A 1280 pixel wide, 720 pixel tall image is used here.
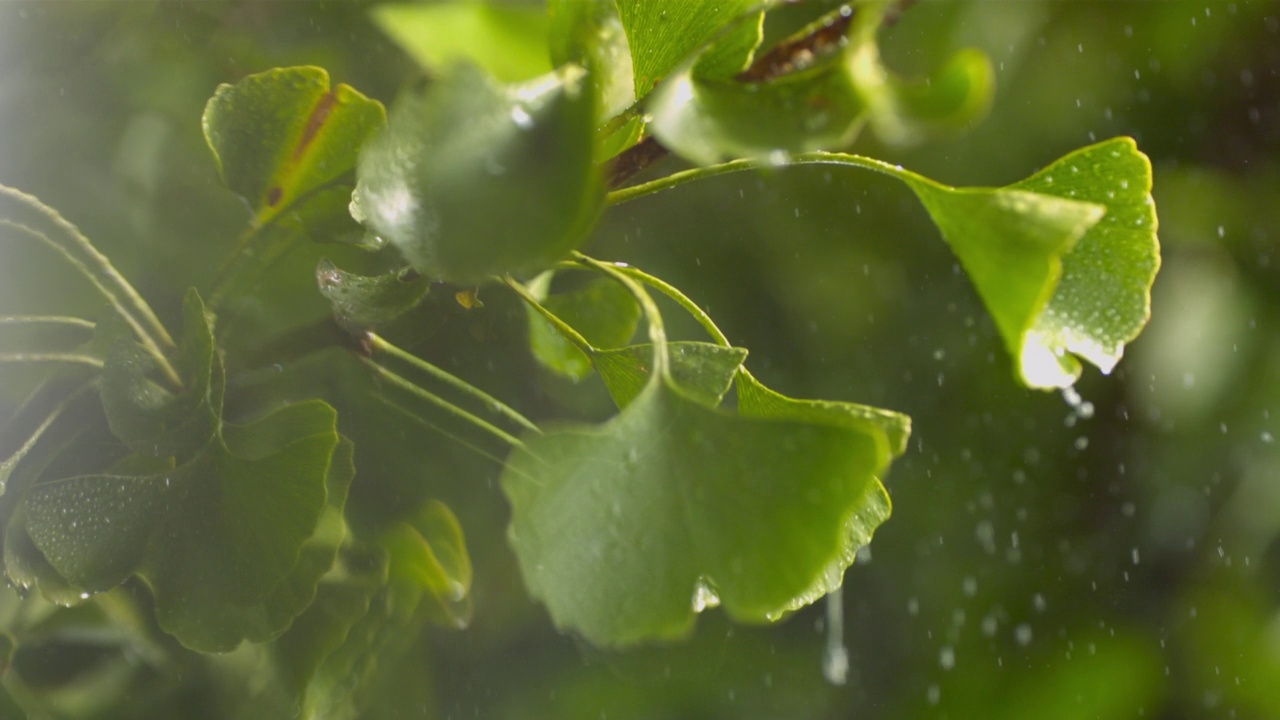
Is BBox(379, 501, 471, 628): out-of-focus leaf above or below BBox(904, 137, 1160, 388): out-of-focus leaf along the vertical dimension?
below

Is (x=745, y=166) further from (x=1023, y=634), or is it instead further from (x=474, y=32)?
(x=1023, y=634)

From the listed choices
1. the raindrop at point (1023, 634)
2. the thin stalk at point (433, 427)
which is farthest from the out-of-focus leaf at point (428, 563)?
the raindrop at point (1023, 634)

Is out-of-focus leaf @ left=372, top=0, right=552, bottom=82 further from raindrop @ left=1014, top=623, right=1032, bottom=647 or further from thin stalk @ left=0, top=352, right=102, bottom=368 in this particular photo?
raindrop @ left=1014, top=623, right=1032, bottom=647

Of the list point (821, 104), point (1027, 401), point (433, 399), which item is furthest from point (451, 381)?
point (1027, 401)

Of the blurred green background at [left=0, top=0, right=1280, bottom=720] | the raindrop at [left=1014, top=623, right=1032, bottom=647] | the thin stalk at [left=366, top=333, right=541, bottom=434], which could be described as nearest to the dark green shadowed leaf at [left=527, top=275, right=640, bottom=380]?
the thin stalk at [left=366, top=333, right=541, bottom=434]

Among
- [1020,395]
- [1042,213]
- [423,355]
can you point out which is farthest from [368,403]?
[1020,395]

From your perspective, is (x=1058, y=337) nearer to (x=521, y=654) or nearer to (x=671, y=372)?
(x=671, y=372)

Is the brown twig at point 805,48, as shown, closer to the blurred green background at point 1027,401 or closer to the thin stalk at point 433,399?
the thin stalk at point 433,399
